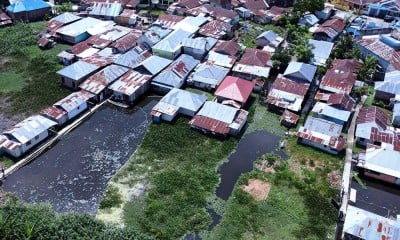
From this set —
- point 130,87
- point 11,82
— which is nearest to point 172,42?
point 130,87

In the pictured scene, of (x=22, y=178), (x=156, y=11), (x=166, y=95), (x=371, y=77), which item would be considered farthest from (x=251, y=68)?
(x=22, y=178)

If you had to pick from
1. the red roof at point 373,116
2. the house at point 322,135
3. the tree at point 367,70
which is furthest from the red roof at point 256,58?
the red roof at point 373,116

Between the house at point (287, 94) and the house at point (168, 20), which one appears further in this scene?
the house at point (168, 20)

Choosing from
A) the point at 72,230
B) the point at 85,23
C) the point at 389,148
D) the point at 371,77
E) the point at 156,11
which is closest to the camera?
the point at 72,230

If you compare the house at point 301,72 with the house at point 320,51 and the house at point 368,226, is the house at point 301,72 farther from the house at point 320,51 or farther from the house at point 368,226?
the house at point 368,226

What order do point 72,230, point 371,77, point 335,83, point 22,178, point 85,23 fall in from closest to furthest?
1. point 72,230
2. point 22,178
3. point 335,83
4. point 371,77
5. point 85,23

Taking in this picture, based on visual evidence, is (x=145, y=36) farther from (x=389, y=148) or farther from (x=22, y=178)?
(x=389, y=148)

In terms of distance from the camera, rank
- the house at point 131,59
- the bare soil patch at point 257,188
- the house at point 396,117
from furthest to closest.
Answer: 1. the house at point 131,59
2. the house at point 396,117
3. the bare soil patch at point 257,188
